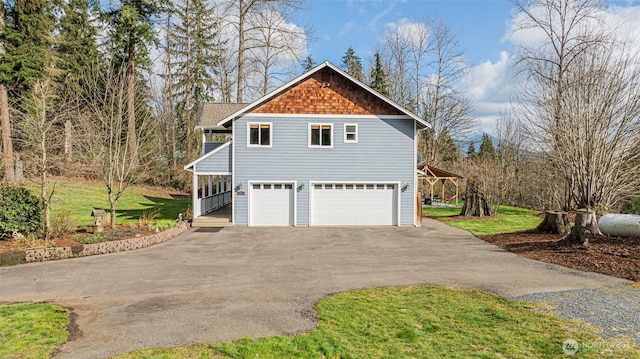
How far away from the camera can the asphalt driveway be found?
5.54 metres

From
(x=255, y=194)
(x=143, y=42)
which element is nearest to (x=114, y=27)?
(x=143, y=42)

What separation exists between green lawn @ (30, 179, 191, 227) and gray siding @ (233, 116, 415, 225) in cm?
479

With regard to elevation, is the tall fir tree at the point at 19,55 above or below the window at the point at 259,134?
above

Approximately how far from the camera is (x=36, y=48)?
70.3 ft

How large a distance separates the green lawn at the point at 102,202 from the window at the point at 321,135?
308 inches

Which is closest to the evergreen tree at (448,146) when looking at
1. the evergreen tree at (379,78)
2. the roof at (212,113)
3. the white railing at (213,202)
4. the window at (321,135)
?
the evergreen tree at (379,78)

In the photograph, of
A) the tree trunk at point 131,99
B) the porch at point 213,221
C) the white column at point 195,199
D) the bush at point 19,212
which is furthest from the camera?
the tree trunk at point 131,99

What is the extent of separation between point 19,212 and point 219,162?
7.70m

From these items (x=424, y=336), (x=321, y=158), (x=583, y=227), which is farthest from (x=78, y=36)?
(x=583, y=227)

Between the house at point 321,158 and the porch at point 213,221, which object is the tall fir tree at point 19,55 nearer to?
the porch at point 213,221

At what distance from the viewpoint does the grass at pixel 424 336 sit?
181 inches

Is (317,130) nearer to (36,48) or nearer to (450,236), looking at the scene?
(450,236)

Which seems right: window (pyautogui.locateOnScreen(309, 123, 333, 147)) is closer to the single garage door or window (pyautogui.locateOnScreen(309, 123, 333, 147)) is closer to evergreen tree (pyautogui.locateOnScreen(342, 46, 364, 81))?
the single garage door

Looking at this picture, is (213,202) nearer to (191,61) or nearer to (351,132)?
(351,132)
